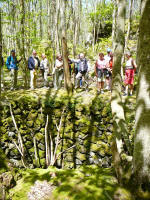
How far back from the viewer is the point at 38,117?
7215mm

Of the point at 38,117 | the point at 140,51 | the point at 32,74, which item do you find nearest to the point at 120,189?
the point at 140,51

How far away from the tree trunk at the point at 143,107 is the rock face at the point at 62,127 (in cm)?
389

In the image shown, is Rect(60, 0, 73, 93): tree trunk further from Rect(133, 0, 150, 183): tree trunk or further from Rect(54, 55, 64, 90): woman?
Rect(133, 0, 150, 183): tree trunk

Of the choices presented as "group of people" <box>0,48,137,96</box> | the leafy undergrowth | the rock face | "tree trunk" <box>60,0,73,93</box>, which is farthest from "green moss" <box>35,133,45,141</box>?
the leafy undergrowth

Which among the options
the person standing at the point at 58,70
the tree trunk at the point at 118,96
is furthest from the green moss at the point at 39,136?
the tree trunk at the point at 118,96

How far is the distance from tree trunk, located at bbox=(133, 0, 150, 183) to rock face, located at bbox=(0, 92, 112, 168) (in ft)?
12.8

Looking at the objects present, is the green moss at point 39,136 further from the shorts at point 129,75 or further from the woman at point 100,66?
the shorts at point 129,75

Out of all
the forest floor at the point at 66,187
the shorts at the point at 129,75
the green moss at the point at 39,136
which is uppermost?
the shorts at the point at 129,75

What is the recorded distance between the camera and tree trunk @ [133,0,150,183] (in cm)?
255

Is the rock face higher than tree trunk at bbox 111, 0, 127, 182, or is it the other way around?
tree trunk at bbox 111, 0, 127, 182

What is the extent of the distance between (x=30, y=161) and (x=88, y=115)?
315 centimetres

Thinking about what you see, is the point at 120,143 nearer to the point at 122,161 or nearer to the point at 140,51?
the point at 122,161

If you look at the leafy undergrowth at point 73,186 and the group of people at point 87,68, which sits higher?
the group of people at point 87,68

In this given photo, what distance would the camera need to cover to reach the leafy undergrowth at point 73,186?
301 centimetres
